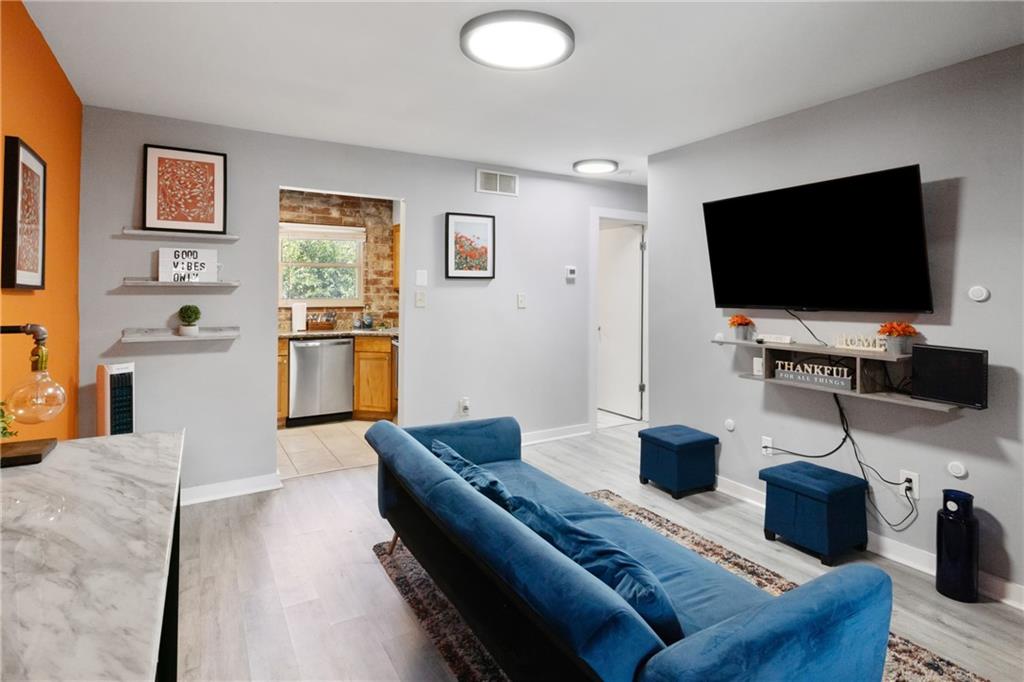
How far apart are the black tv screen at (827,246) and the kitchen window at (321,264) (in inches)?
166

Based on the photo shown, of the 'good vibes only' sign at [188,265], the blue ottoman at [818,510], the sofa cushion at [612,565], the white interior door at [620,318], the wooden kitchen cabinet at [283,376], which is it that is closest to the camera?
the sofa cushion at [612,565]

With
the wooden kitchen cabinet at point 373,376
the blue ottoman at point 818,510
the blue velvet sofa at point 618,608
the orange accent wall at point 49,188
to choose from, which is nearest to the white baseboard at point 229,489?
the orange accent wall at point 49,188

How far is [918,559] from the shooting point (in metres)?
2.86

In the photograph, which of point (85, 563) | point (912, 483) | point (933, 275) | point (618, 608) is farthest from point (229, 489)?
point (933, 275)

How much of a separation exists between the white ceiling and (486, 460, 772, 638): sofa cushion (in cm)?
207

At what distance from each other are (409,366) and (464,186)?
1.58 meters

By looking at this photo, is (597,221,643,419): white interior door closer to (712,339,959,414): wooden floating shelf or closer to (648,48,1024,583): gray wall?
(648,48,1024,583): gray wall

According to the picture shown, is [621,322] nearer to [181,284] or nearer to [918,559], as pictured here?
[918,559]

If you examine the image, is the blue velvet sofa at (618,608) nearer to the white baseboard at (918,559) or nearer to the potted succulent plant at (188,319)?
the white baseboard at (918,559)

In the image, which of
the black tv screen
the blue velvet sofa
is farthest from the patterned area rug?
the black tv screen

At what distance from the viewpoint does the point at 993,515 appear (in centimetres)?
260

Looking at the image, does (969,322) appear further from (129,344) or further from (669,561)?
(129,344)

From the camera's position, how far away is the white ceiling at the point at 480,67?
2248 mm

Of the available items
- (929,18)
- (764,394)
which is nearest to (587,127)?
(929,18)
